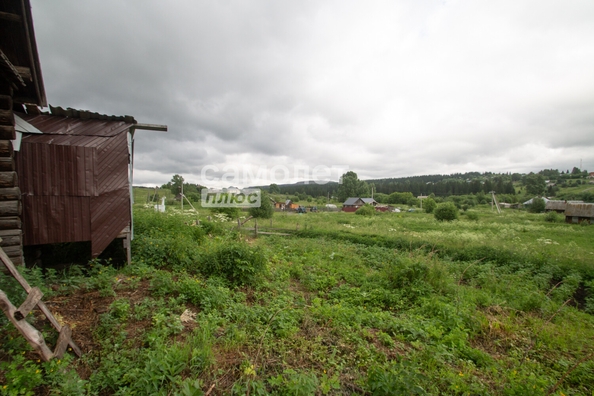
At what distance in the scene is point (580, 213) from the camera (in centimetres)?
2966

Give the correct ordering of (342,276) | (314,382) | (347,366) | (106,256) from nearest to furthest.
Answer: (314,382) < (347,366) < (106,256) < (342,276)

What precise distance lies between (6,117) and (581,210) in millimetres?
47901

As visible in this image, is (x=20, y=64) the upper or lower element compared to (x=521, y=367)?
upper

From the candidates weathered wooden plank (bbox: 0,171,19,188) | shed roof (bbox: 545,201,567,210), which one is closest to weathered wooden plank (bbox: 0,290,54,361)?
weathered wooden plank (bbox: 0,171,19,188)

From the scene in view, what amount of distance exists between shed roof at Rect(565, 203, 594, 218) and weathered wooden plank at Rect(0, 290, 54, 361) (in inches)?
1810

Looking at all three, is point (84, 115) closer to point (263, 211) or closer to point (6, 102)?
point (6, 102)

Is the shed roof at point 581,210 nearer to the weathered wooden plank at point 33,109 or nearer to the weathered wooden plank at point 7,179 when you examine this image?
the weathered wooden plank at point 7,179

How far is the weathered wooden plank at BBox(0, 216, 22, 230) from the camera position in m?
4.68

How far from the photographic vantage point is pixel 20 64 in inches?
192

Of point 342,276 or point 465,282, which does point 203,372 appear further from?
point 465,282

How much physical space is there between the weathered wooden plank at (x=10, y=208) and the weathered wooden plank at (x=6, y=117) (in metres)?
1.53

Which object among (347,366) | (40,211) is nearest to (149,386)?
(347,366)

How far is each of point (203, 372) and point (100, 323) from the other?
2.13m

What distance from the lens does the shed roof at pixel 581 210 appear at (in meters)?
28.9
